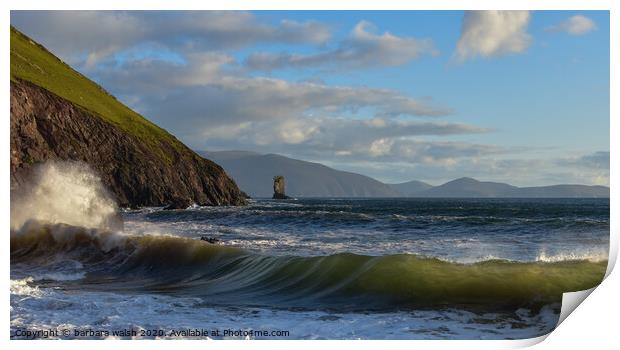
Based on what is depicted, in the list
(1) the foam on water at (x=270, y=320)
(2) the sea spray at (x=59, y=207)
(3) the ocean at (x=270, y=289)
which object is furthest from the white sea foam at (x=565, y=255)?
(2) the sea spray at (x=59, y=207)

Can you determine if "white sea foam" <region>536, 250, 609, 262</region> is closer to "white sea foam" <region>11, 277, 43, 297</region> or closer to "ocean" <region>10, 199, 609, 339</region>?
"ocean" <region>10, 199, 609, 339</region>

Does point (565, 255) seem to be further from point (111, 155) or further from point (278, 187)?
point (278, 187)

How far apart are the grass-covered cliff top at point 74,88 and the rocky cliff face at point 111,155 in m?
2.08

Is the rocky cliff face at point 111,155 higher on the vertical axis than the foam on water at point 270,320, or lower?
higher

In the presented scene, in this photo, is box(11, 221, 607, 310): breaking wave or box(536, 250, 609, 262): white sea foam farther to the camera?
box(536, 250, 609, 262): white sea foam

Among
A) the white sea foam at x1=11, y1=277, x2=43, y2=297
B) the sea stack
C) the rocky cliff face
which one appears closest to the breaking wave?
the white sea foam at x1=11, y1=277, x2=43, y2=297

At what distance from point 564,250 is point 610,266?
35.1ft

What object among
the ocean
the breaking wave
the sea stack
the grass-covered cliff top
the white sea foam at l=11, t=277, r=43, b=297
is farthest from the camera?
the sea stack

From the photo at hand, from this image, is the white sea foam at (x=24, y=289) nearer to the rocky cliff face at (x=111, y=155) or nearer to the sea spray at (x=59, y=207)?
the sea spray at (x=59, y=207)

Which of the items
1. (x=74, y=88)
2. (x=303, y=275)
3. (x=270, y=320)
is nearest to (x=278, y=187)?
(x=74, y=88)

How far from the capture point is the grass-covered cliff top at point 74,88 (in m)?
58.0

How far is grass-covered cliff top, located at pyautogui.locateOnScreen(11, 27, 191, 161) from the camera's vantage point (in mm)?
58037

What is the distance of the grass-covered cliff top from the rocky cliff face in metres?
2.08
